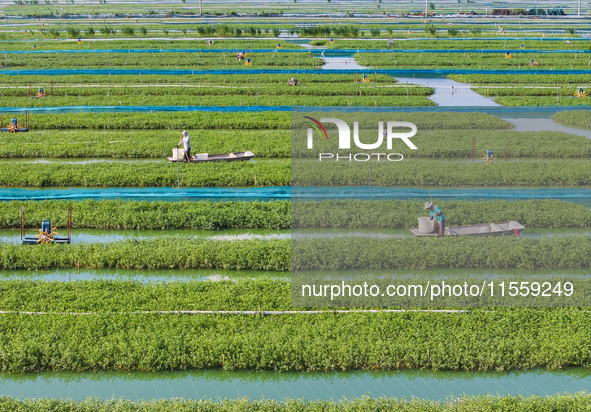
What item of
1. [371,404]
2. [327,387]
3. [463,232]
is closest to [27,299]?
[327,387]

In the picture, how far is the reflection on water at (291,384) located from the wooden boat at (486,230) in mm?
6239

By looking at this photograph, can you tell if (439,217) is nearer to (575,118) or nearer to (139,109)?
(575,118)

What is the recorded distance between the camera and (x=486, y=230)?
19594mm

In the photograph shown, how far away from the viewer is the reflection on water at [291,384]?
41.9 feet

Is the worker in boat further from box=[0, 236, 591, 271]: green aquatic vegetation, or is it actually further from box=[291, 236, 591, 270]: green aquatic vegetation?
box=[291, 236, 591, 270]: green aquatic vegetation

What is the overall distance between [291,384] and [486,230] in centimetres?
882

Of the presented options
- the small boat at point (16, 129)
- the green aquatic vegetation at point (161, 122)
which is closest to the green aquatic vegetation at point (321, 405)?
the green aquatic vegetation at point (161, 122)

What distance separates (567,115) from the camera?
3394 cm

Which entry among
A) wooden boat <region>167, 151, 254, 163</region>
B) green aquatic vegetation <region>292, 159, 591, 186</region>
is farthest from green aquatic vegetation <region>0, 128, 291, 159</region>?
green aquatic vegetation <region>292, 159, 591, 186</region>

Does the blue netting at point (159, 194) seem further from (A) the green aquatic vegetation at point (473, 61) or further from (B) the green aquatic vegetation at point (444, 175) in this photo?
(A) the green aquatic vegetation at point (473, 61)

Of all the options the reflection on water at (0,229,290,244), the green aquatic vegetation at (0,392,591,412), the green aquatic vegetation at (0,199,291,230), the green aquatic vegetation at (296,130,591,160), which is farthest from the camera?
the green aquatic vegetation at (296,130,591,160)

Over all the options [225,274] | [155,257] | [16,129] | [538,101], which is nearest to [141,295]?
[155,257]

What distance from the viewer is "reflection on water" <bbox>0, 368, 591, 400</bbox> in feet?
41.9

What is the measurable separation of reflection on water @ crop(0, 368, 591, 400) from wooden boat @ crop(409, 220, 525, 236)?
20.5ft
